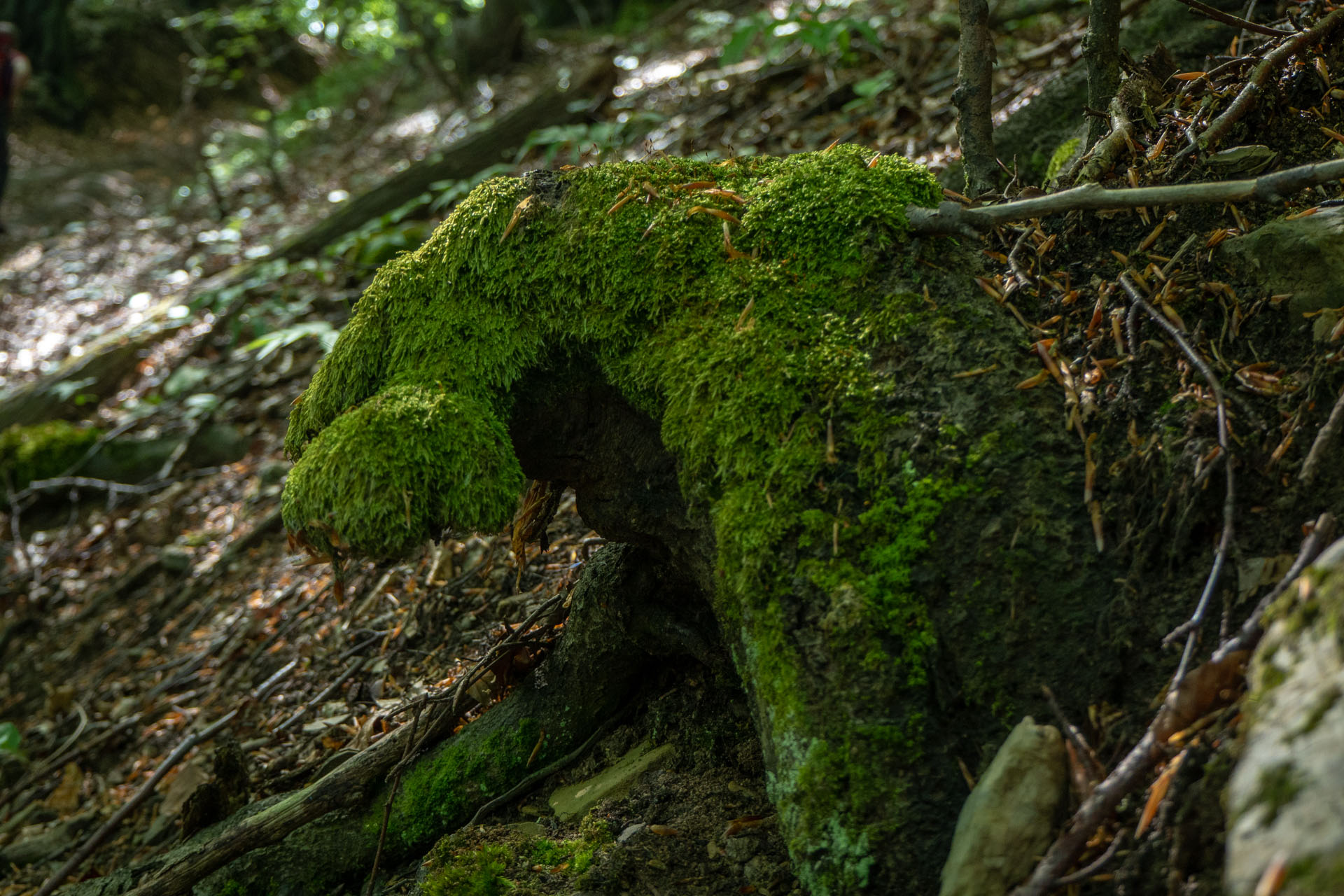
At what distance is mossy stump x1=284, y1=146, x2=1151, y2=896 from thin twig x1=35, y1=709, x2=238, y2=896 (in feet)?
7.24

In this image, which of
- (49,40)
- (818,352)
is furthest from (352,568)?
(49,40)

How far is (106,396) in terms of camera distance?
7.35 meters

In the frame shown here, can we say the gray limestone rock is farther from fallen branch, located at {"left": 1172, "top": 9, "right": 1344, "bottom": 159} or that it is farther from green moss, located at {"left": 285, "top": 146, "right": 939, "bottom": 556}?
fallen branch, located at {"left": 1172, "top": 9, "right": 1344, "bottom": 159}

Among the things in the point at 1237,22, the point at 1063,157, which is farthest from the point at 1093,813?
the point at 1063,157

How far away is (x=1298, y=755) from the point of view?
1.15 m

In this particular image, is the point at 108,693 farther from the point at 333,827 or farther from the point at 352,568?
the point at 333,827

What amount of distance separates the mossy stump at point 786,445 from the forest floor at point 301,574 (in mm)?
290

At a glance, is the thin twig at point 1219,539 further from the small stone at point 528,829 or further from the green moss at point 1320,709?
the small stone at point 528,829

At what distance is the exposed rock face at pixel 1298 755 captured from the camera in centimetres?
104

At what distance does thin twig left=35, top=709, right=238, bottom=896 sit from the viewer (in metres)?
3.36

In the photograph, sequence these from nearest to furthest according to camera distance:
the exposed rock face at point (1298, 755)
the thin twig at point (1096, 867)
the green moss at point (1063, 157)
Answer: the exposed rock face at point (1298, 755)
the thin twig at point (1096, 867)
the green moss at point (1063, 157)

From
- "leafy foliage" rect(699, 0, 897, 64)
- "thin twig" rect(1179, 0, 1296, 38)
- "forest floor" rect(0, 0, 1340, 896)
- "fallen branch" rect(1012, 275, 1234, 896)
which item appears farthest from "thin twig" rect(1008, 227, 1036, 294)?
"leafy foliage" rect(699, 0, 897, 64)

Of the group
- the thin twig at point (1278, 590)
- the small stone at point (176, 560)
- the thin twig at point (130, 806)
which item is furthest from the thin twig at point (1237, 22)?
the small stone at point (176, 560)

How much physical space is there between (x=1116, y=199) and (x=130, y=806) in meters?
4.36
